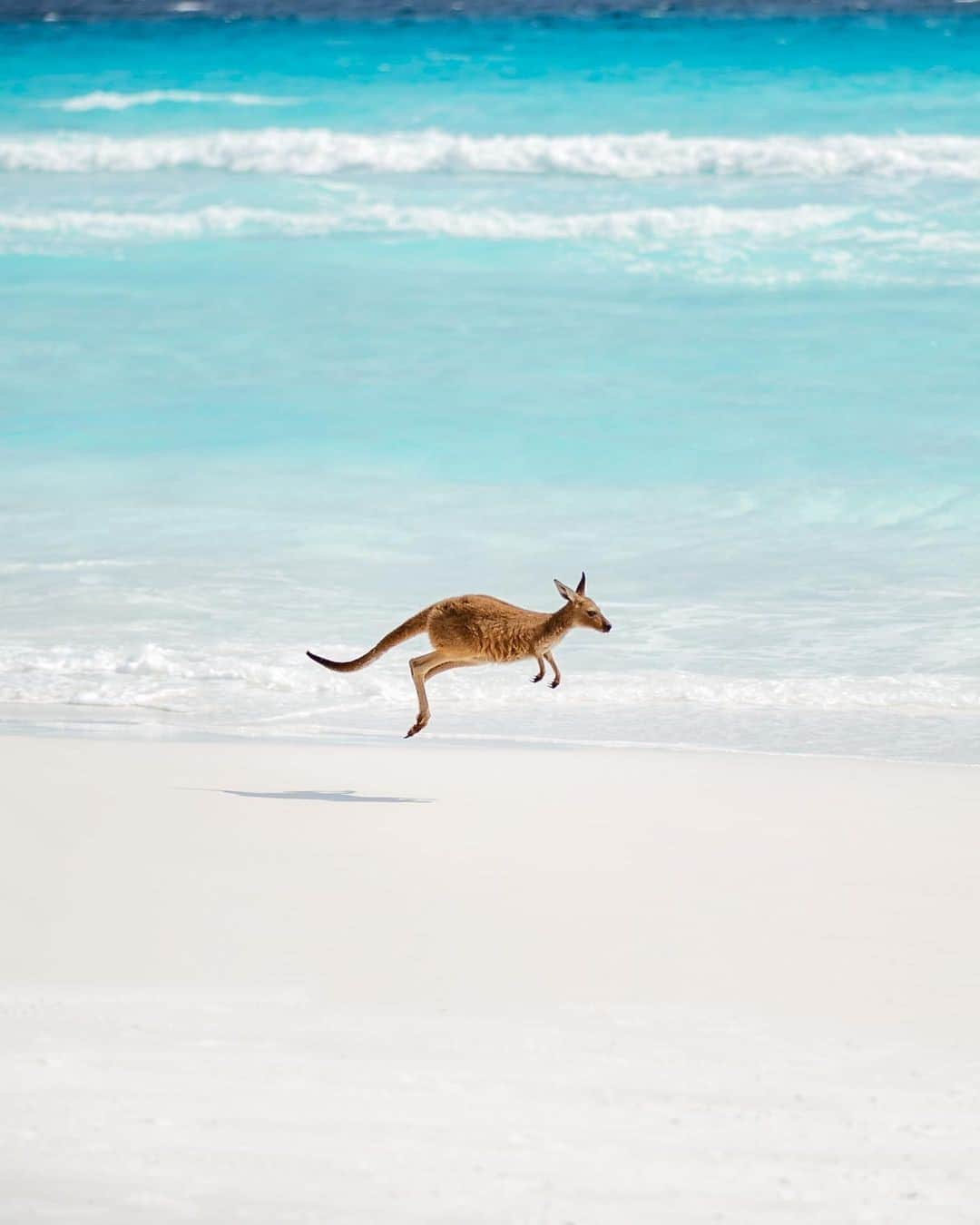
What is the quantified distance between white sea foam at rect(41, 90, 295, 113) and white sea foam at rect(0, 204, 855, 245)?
220cm

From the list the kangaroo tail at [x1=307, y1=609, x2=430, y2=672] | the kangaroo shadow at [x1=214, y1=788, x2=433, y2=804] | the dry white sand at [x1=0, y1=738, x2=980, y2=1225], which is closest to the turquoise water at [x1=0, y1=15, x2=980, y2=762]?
the kangaroo tail at [x1=307, y1=609, x2=430, y2=672]

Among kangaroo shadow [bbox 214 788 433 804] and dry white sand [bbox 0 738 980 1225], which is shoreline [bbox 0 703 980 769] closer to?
dry white sand [bbox 0 738 980 1225]

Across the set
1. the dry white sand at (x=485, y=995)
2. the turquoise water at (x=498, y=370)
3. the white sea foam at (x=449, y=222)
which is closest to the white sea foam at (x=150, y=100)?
the turquoise water at (x=498, y=370)

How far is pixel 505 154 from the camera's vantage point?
1925cm

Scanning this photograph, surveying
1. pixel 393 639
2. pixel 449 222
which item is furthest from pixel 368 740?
pixel 449 222

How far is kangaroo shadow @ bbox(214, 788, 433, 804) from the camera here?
5992mm

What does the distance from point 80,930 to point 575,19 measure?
1779 centimetres

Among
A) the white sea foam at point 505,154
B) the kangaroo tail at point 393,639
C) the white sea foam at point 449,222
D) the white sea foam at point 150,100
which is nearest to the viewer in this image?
the kangaroo tail at point 393,639

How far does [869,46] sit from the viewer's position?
19875mm

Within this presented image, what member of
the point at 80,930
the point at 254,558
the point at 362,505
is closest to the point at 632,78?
the point at 362,505

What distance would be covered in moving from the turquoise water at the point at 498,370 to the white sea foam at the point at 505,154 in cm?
5

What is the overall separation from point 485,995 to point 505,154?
52.8ft

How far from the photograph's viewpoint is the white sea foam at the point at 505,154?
723 inches

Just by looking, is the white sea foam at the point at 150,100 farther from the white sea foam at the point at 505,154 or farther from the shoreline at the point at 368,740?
the shoreline at the point at 368,740
